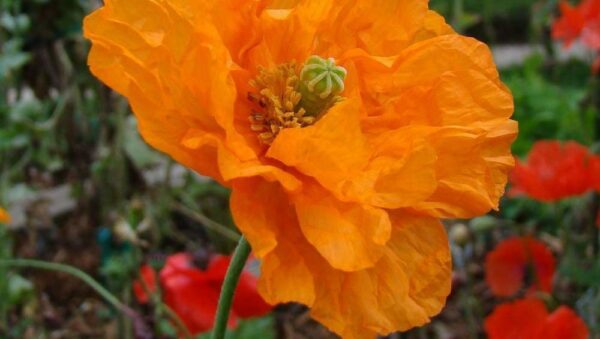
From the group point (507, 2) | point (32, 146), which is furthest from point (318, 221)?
point (507, 2)

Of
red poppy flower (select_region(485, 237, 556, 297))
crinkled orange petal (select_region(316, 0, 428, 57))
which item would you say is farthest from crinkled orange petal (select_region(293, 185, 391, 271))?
red poppy flower (select_region(485, 237, 556, 297))

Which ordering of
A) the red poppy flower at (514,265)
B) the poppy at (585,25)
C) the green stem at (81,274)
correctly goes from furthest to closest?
the poppy at (585,25) → the red poppy flower at (514,265) → the green stem at (81,274)

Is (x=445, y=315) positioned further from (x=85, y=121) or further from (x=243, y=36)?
(x=243, y=36)

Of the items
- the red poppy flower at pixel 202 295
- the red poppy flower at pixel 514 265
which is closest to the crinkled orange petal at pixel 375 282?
the red poppy flower at pixel 202 295

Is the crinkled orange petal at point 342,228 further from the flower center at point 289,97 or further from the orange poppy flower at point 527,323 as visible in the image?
the orange poppy flower at point 527,323

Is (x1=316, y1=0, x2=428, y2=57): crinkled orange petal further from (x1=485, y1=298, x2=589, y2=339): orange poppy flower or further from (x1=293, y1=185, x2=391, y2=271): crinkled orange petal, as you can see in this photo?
(x1=485, y1=298, x2=589, y2=339): orange poppy flower
